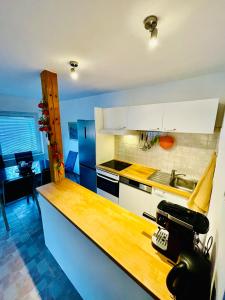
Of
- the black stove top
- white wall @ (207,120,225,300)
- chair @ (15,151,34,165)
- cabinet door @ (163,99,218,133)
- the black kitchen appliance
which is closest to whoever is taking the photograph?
white wall @ (207,120,225,300)

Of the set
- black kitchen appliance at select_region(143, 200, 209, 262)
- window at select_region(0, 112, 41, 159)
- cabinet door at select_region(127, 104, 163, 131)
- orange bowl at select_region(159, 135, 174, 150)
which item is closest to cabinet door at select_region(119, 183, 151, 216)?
orange bowl at select_region(159, 135, 174, 150)

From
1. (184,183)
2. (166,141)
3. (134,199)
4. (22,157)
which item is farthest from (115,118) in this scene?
(22,157)

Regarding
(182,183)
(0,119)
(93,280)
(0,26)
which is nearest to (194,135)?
(182,183)

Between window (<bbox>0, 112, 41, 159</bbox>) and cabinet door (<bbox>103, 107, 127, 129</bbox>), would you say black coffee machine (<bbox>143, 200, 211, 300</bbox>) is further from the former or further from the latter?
window (<bbox>0, 112, 41, 159</bbox>)

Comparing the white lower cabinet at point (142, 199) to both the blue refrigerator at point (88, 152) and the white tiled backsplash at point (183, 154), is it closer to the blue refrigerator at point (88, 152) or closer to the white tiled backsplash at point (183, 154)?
the white tiled backsplash at point (183, 154)

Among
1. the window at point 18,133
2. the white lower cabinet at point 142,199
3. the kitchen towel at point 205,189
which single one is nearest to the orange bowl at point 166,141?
the white lower cabinet at point 142,199

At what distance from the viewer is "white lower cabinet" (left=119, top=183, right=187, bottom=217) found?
71.6 inches

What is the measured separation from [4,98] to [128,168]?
3.69 metres

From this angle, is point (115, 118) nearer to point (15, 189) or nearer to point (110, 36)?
point (110, 36)

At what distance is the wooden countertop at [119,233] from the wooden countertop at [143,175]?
Result: 796 mm

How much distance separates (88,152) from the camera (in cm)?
286

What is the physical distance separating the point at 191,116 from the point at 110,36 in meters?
1.36

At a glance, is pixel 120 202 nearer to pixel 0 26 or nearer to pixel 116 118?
pixel 116 118

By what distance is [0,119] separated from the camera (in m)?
3.43
